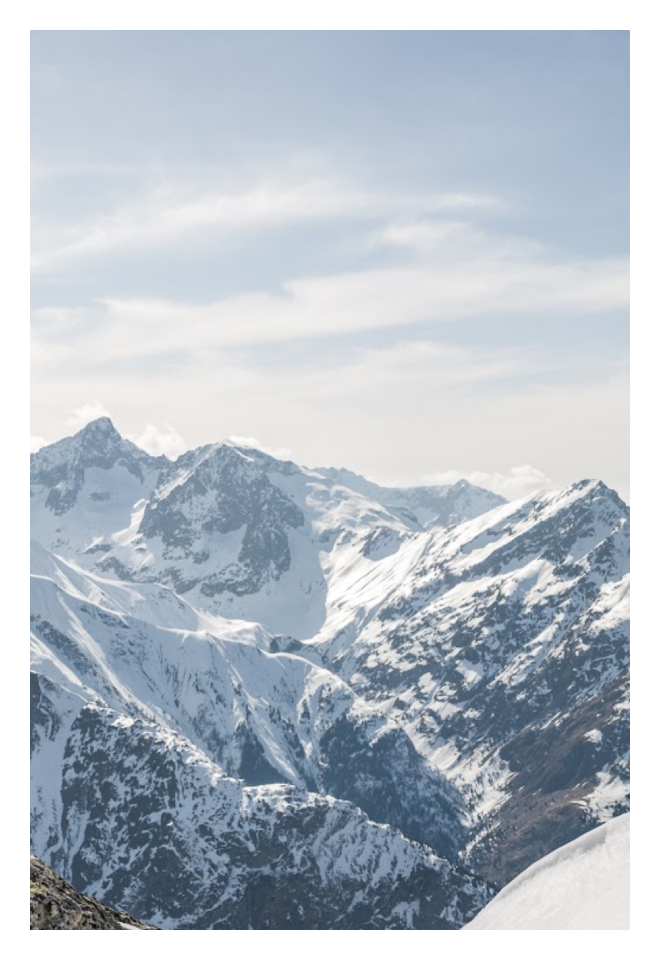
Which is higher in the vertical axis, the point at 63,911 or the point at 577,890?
the point at 577,890

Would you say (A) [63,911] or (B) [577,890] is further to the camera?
(A) [63,911]

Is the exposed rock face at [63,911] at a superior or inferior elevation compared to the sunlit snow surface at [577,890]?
inferior

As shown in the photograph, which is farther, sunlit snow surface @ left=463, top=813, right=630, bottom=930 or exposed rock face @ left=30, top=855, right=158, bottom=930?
exposed rock face @ left=30, top=855, right=158, bottom=930

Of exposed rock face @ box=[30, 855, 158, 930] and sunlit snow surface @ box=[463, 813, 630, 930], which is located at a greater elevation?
sunlit snow surface @ box=[463, 813, 630, 930]
